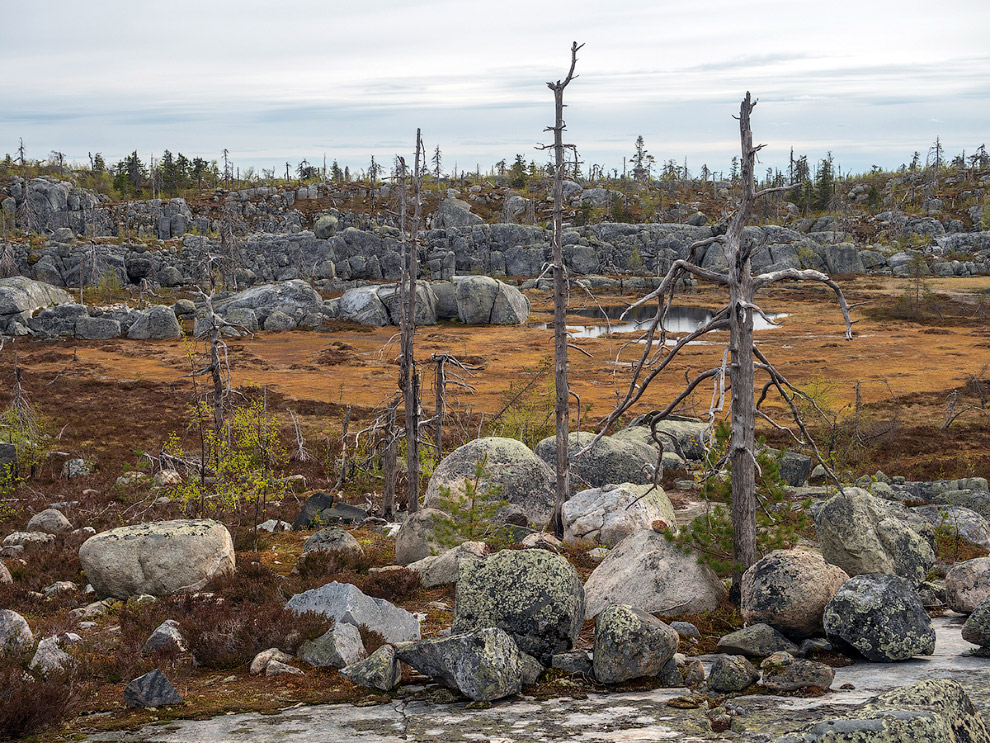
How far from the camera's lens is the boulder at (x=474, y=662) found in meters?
7.62

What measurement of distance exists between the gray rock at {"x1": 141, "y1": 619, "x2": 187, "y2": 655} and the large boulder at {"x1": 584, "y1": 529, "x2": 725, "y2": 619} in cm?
502

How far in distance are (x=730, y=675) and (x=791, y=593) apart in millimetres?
1765

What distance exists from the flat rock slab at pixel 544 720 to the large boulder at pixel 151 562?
5745 millimetres

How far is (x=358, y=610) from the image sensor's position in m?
10.0

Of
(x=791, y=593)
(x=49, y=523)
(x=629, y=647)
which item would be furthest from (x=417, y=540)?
(x=49, y=523)

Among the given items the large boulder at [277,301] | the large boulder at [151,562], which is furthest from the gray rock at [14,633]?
the large boulder at [277,301]

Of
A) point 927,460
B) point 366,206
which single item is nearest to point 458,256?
point 366,206

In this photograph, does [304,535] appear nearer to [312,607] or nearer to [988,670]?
[312,607]

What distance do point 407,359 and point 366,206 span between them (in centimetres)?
10354

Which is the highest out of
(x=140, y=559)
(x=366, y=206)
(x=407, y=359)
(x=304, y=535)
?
(x=366, y=206)

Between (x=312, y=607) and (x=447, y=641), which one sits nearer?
(x=447, y=641)

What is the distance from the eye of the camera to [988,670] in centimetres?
773

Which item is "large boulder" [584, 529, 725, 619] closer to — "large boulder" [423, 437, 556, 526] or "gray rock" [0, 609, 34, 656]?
"large boulder" [423, 437, 556, 526]

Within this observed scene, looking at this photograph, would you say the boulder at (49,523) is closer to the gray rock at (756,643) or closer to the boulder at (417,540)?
the boulder at (417,540)
